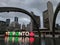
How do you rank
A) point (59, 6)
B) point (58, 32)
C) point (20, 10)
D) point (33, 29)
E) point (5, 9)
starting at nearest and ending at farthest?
1. point (59, 6)
2. point (5, 9)
3. point (20, 10)
4. point (58, 32)
5. point (33, 29)

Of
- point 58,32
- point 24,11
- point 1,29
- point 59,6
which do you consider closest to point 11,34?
point 1,29

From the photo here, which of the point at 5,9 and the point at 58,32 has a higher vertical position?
the point at 5,9

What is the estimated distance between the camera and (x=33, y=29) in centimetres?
19288

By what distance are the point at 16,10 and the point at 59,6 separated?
26.2 meters

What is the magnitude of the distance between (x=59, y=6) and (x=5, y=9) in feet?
92.5

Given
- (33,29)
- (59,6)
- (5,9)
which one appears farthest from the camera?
(33,29)

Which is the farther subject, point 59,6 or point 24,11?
point 24,11

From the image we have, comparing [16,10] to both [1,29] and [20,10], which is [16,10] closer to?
[20,10]

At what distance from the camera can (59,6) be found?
220ft

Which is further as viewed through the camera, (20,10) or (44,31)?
(44,31)

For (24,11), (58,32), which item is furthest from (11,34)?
(24,11)

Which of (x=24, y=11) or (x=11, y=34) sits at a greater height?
(x=24, y=11)

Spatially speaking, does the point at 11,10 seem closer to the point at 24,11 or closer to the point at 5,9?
the point at 5,9

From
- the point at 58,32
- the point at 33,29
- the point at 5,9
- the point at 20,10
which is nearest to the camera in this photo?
the point at 5,9
